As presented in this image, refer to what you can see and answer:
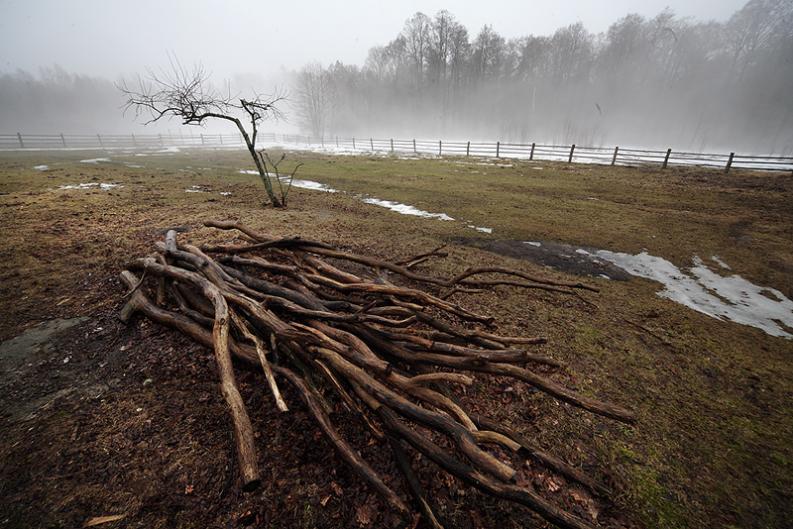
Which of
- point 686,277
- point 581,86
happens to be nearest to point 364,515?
point 686,277

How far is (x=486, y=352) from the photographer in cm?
206

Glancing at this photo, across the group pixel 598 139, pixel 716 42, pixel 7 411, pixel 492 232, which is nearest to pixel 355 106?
pixel 598 139

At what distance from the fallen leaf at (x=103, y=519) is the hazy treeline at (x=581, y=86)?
50854 mm

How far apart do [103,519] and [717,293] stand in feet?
23.8

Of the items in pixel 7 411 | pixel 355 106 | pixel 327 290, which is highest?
pixel 355 106

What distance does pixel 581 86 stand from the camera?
177ft

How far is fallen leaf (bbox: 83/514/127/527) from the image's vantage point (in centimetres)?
169

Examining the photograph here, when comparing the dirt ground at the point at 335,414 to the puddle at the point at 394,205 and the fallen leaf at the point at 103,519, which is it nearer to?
the fallen leaf at the point at 103,519

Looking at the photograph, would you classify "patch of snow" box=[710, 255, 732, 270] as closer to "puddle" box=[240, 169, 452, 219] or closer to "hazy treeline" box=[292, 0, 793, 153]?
"puddle" box=[240, 169, 452, 219]

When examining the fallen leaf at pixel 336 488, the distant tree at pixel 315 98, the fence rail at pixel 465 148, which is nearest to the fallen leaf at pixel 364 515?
the fallen leaf at pixel 336 488

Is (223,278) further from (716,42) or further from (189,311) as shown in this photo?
(716,42)

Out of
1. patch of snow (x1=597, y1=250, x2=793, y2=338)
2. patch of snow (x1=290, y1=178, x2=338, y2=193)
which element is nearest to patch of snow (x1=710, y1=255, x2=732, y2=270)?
patch of snow (x1=597, y1=250, x2=793, y2=338)

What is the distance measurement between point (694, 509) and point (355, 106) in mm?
68842

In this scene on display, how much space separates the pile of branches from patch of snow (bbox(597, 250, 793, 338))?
10.6 ft
